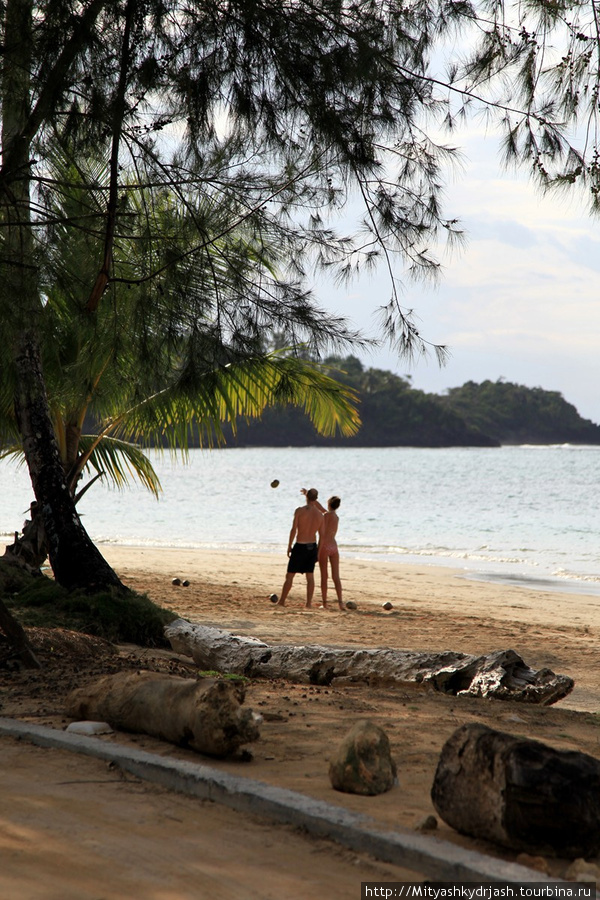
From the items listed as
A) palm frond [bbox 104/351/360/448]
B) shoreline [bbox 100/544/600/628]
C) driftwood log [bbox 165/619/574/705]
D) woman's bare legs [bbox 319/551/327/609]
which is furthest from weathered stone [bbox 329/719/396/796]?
shoreline [bbox 100/544/600/628]

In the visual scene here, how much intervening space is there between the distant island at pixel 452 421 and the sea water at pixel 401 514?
15.3ft

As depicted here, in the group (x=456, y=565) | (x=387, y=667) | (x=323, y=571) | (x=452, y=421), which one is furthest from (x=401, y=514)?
(x=452, y=421)

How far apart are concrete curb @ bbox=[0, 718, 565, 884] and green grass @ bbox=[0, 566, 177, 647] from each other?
12.0 feet

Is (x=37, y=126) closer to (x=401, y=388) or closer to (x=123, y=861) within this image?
(x=123, y=861)

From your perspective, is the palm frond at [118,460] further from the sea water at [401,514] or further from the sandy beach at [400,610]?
the sandy beach at [400,610]

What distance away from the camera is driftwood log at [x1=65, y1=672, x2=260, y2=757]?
396 cm

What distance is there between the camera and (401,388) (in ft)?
263

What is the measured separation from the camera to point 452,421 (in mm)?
97750

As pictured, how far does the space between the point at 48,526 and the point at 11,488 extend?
58.7 meters

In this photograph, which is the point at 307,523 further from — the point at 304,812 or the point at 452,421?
the point at 452,421

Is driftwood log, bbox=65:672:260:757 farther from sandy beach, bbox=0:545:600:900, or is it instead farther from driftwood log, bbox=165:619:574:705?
driftwood log, bbox=165:619:574:705

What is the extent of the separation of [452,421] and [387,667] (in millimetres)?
93000

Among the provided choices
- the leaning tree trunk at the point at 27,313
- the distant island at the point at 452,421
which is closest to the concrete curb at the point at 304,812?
the leaning tree trunk at the point at 27,313

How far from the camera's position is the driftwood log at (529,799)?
117 inches
